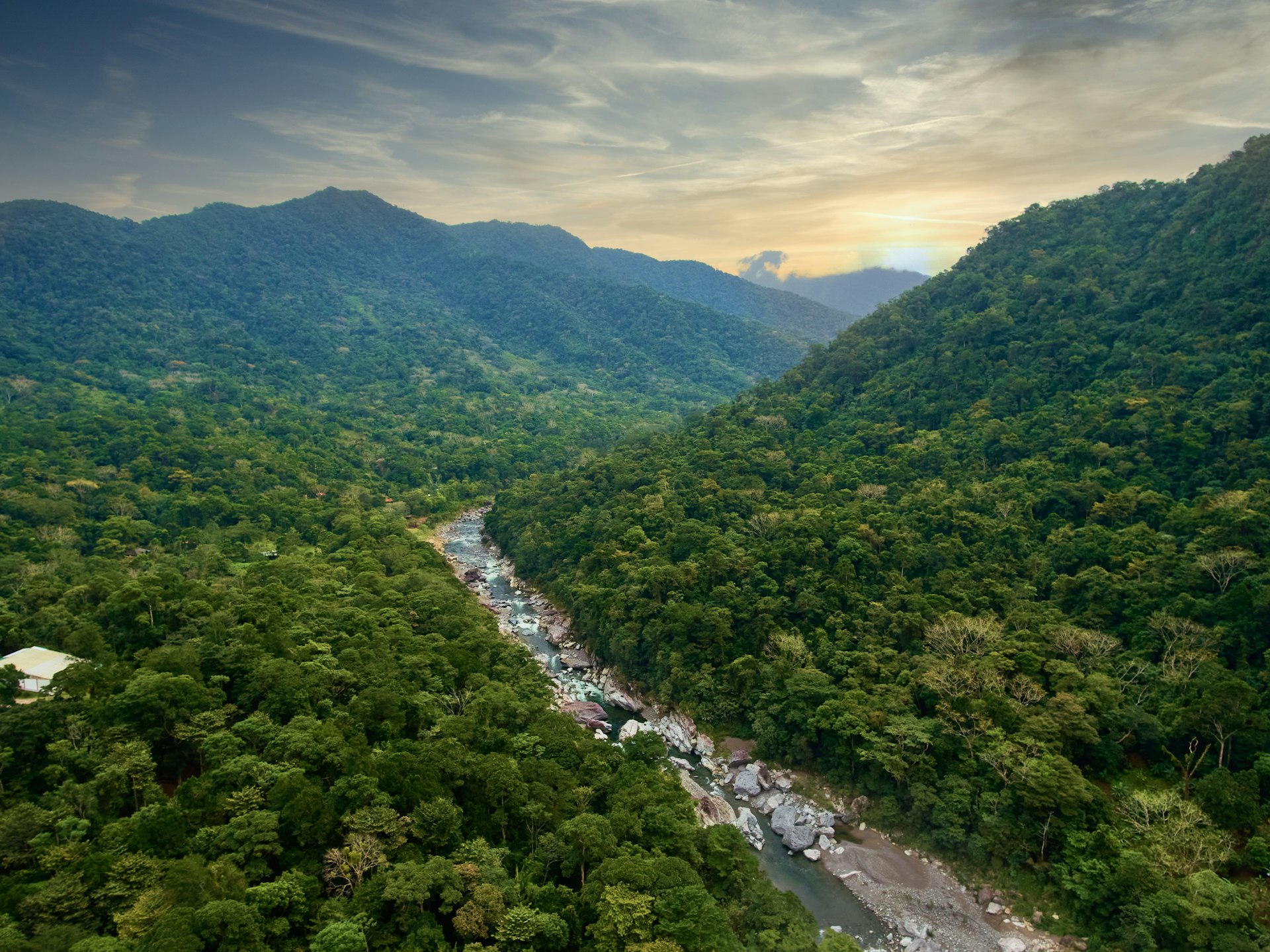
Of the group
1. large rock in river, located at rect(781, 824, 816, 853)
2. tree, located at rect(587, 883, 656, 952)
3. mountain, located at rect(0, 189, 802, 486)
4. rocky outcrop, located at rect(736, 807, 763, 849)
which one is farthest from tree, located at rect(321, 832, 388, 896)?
mountain, located at rect(0, 189, 802, 486)

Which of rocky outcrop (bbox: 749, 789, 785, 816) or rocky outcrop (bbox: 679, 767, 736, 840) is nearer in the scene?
rocky outcrop (bbox: 679, 767, 736, 840)

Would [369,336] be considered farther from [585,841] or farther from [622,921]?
[622,921]

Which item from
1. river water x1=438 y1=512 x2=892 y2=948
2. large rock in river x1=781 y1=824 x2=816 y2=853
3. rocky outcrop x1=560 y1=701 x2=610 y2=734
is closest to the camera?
river water x1=438 y1=512 x2=892 y2=948

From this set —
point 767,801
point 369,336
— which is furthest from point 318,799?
point 369,336

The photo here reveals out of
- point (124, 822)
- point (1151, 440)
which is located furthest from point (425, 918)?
point (1151, 440)

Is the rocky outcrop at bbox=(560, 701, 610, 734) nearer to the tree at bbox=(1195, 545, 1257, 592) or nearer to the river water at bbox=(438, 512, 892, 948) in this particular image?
the river water at bbox=(438, 512, 892, 948)

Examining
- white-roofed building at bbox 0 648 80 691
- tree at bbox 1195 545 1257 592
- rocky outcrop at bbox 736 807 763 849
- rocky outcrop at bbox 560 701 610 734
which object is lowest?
rocky outcrop at bbox 736 807 763 849

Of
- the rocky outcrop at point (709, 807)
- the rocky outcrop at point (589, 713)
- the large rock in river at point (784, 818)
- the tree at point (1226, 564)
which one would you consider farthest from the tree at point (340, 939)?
the tree at point (1226, 564)
